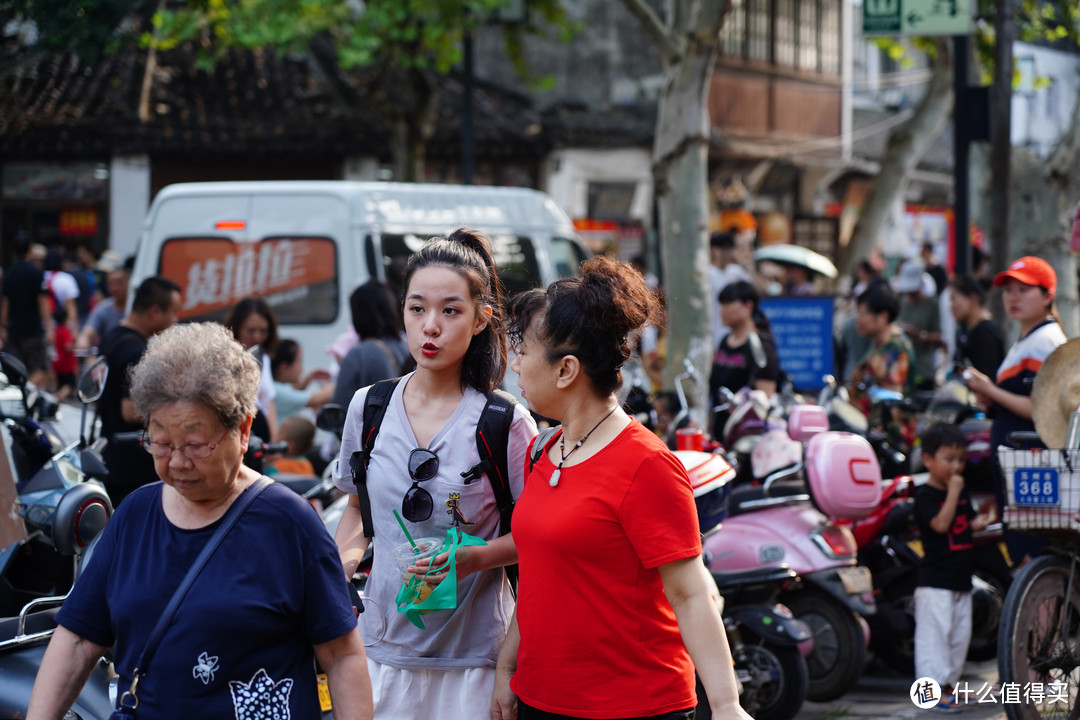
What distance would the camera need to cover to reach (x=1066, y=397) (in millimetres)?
5535

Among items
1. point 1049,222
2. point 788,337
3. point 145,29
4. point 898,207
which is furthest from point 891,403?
point 898,207

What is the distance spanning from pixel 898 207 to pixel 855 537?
25.7m

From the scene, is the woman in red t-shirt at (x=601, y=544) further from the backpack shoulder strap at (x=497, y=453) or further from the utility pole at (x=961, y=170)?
the utility pole at (x=961, y=170)

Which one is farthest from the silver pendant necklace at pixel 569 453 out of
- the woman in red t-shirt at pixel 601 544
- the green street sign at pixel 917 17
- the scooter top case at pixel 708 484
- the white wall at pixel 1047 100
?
the white wall at pixel 1047 100

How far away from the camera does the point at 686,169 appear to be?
9906mm

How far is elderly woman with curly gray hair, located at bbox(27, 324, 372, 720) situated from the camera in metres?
2.52

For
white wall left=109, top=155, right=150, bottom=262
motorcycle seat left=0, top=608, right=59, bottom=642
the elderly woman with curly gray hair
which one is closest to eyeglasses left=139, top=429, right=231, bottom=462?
the elderly woman with curly gray hair

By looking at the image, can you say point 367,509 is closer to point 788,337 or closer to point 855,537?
point 855,537

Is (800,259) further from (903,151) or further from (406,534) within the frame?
(406,534)

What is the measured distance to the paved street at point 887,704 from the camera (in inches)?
236

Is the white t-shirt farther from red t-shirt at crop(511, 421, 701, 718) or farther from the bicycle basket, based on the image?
the bicycle basket

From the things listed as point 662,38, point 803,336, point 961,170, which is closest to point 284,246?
point 662,38

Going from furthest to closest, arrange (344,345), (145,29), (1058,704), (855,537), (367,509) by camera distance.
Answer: (145,29) < (344,345) < (855,537) < (1058,704) < (367,509)

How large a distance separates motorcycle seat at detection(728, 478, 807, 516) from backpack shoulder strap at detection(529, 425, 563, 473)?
3.14 m
